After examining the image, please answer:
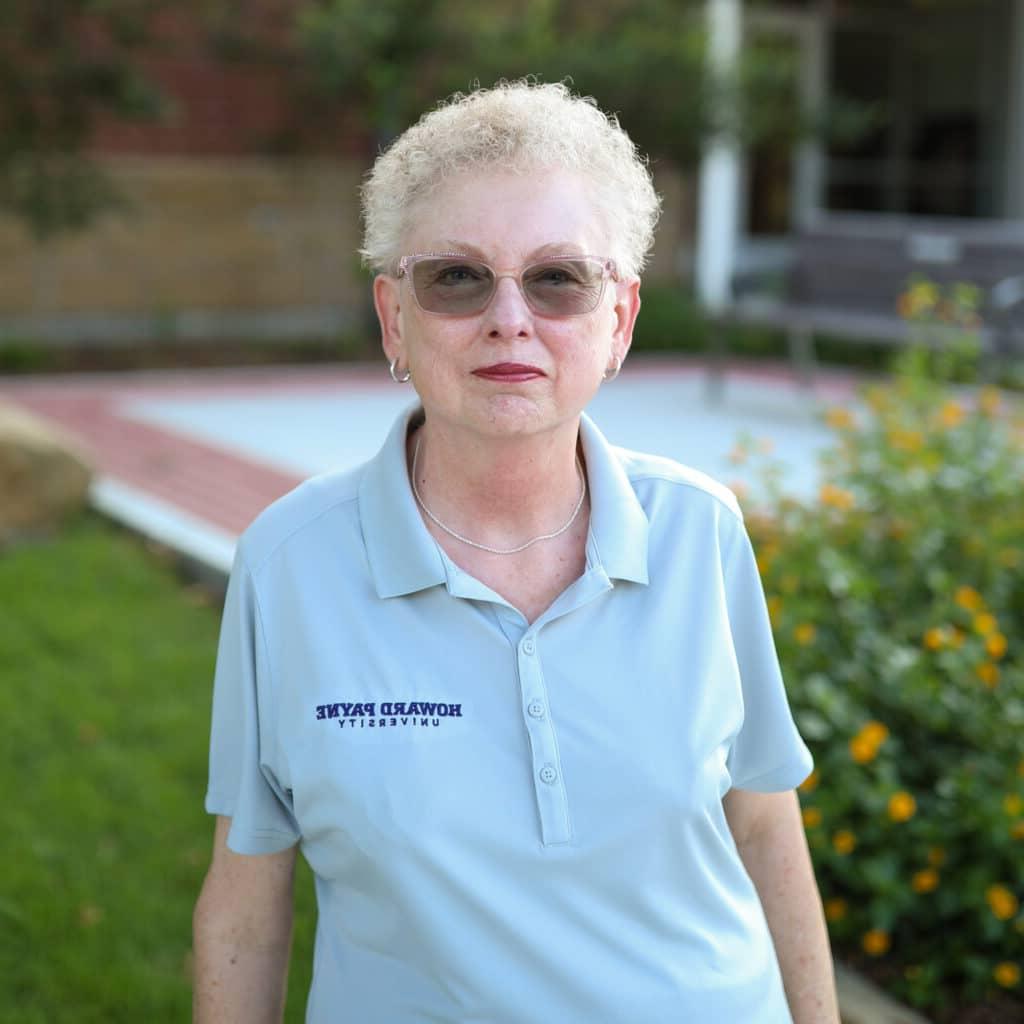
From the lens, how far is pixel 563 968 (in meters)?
1.79

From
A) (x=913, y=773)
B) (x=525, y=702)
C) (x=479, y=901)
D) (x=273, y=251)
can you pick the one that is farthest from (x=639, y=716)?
(x=273, y=251)

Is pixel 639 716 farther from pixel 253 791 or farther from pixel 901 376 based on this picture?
pixel 901 376

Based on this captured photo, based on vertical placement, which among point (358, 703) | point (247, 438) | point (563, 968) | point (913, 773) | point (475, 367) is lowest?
point (247, 438)

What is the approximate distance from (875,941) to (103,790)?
2152mm

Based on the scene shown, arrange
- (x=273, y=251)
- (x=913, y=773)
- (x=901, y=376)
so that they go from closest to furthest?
1. (x=913, y=773)
2. (x=901, y=376)
3. (x=273, y=251)

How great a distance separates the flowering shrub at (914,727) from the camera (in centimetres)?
313

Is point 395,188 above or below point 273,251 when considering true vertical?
above

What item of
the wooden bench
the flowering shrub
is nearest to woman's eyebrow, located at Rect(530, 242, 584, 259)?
the flowering shrub

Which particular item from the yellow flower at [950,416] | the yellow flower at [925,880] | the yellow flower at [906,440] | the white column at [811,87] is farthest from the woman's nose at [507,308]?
the white column at [811,87]

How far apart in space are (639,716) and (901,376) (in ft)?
10.3

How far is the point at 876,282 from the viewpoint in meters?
10.7

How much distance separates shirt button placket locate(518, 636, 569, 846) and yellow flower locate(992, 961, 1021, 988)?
1.68 m

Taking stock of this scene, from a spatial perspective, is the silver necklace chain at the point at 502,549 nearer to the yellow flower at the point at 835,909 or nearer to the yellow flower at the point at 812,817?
the yellow flower at the point at 812,817

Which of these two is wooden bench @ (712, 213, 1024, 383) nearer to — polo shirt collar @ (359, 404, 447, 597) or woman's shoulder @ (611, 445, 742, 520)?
woman's shoulder @ (611, 445, 742, 520)
